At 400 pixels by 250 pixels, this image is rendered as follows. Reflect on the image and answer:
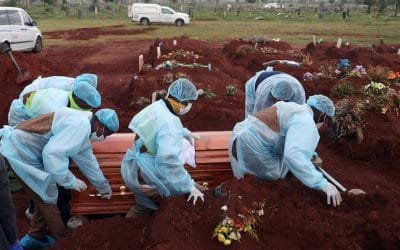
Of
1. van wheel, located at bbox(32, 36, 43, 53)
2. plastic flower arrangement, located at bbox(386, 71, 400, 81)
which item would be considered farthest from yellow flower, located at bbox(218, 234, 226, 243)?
van wheel, located at bbox(32, 36, 43, 53)

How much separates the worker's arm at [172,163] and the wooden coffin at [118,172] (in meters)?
1.01

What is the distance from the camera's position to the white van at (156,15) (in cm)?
3105

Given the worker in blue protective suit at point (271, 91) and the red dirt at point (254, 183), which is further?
the worker in blue protective suit at point (271, 91)

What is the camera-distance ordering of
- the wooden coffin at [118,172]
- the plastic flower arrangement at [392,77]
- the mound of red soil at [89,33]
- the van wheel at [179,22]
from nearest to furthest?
the wooden coffin at [118,172], the plastic flower arrangement at [392,77], the mound of red soil at [89,33], the van wheel at [179,22]

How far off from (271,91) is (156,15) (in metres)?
26.9

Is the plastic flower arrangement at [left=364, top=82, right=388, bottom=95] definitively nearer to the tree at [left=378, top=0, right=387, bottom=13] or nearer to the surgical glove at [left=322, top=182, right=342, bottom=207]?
the surgical glove at [left=322, top=182, right=342, bottom=207]

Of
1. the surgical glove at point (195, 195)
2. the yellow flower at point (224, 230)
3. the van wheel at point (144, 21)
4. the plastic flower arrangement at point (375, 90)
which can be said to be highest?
the surgical glove at point (195, 195)

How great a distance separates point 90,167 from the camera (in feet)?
15.3

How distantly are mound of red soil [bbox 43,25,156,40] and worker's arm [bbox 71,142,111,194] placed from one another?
20096mm

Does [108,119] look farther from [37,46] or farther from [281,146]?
[37,46]

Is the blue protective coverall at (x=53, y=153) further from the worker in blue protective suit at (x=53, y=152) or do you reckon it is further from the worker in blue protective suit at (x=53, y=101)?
the worker in blue protective suit at (x=53, y=101)

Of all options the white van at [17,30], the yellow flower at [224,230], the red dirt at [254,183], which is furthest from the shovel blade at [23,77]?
the yellow flower at [224,230]

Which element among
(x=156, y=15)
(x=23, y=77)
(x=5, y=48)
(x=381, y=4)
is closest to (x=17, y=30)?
(x=5, y=48)

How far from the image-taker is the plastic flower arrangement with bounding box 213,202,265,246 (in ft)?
11.8
